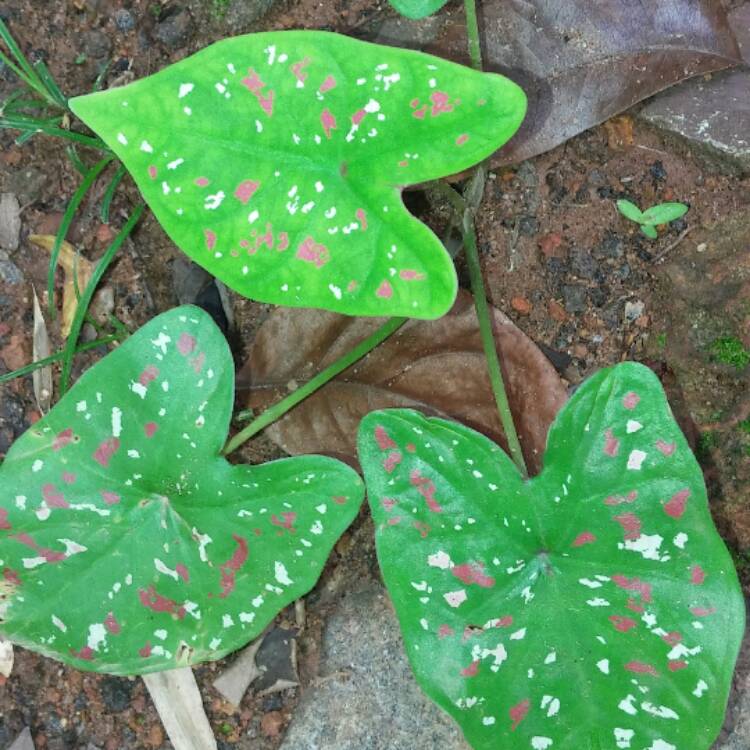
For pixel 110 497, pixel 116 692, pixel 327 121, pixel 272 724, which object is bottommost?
pixel 272 724

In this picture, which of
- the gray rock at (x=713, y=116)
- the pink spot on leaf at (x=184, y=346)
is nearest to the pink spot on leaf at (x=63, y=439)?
the pink spot on leaf at (x=184, y=346)

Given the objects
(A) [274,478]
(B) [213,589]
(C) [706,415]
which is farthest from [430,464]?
(C) [706,415]

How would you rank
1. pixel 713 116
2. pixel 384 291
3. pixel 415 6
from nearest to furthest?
pixel 384 291 < pixel 415 6 < pixel 713 116

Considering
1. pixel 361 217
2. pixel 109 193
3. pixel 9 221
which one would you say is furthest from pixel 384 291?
pixel 9 221

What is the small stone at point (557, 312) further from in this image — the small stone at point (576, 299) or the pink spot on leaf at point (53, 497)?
the pink spot on leaf at point (53, 497)

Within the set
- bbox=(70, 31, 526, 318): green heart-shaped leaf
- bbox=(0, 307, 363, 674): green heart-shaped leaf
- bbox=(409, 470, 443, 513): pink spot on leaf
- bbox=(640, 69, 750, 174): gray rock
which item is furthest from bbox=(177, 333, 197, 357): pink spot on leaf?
bbox=(640, 69, 750, 174): gray rock

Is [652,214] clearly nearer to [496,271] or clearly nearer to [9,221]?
[496,271]

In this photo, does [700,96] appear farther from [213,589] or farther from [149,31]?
[213,589]
